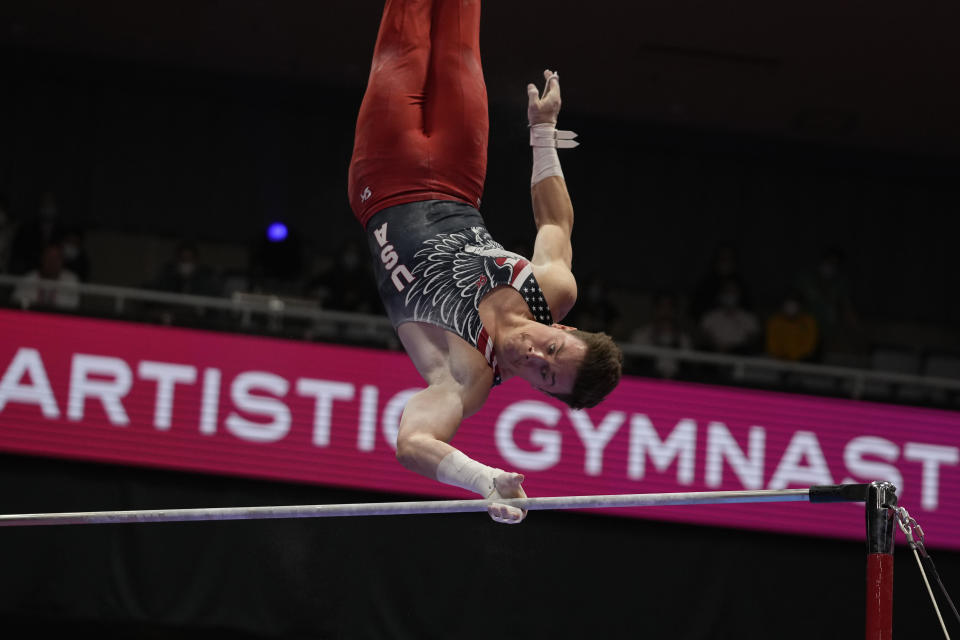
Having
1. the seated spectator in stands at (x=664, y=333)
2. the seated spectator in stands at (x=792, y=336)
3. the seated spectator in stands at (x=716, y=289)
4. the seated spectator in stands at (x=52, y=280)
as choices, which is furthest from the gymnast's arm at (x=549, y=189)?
the seated spectator in stands at (x=716, y=289)

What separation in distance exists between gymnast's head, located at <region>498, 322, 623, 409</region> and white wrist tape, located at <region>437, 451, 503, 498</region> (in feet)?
1.11

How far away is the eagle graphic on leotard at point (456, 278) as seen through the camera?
3699 millimetres

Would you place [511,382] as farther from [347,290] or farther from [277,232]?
[277,232]

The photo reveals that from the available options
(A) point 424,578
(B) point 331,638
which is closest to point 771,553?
(A) point 424,578

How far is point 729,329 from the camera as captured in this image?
9000 millimetres

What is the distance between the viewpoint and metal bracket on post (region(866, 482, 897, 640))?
3.20 metres

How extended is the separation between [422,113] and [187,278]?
470cm

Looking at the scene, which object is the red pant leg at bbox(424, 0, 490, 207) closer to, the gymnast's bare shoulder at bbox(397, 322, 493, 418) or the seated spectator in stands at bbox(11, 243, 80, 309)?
the gymnast's bare shoulder at bbox(397, 322, 493, 418)

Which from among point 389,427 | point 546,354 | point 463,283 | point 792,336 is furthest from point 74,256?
point 546,354

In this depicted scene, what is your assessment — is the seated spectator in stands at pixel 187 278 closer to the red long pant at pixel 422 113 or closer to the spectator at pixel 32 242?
the spectator at pixel 32 242

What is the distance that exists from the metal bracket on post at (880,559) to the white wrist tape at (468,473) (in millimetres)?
1055

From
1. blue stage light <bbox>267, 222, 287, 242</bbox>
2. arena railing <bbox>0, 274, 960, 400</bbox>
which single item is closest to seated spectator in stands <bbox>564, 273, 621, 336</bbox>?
arena railing <bbox>0, 274, 960, 400</bbox>

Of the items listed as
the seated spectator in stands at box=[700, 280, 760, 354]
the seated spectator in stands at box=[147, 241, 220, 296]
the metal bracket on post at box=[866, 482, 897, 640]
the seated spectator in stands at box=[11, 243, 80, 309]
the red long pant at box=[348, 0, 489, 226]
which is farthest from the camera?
the seated spectator in stands at box=[700, 280, 760, 354]

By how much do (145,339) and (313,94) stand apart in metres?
5.15
